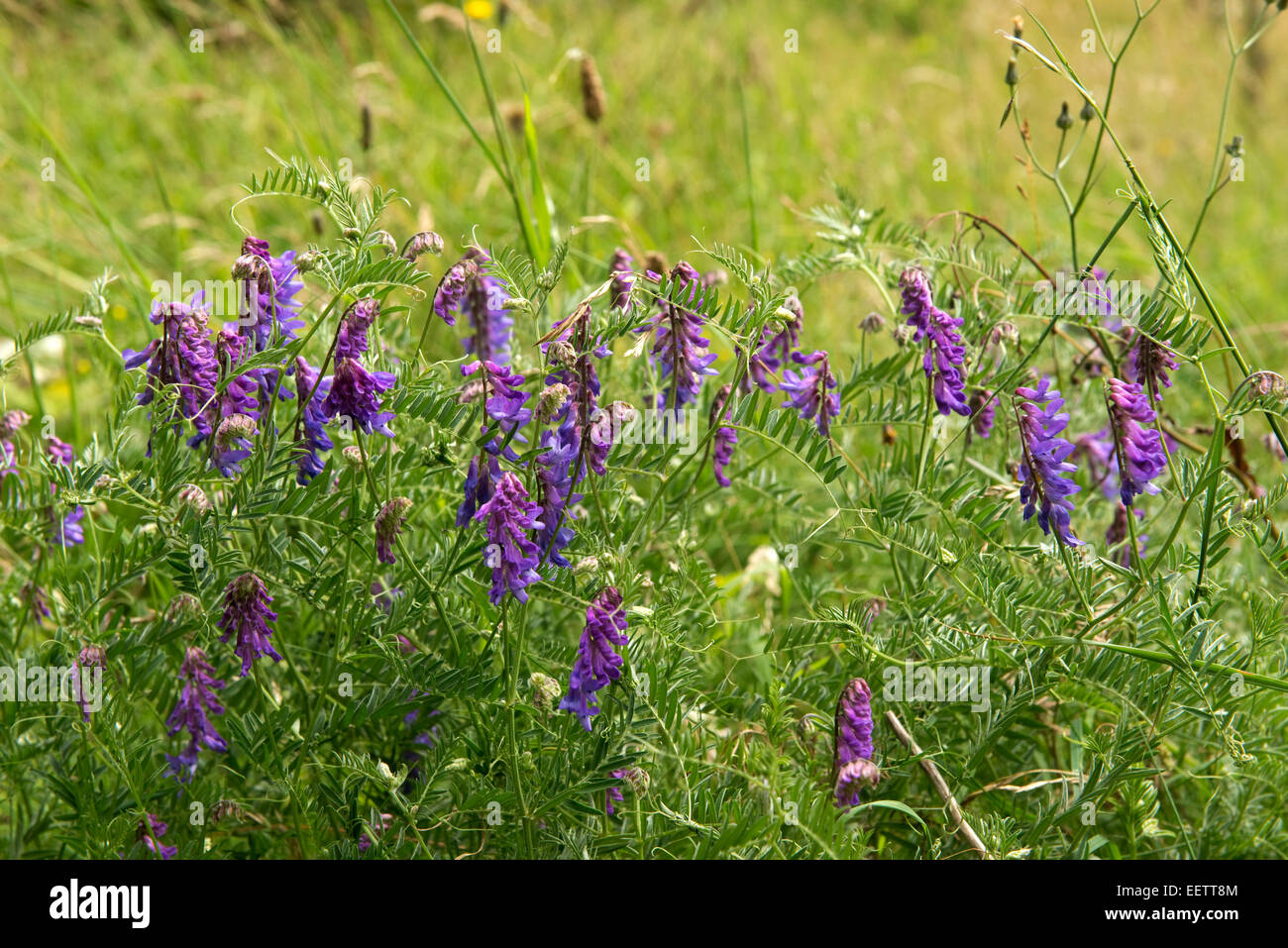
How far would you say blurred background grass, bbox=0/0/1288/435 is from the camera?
144 inches

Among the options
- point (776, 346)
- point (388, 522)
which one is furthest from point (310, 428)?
point (776, 346)

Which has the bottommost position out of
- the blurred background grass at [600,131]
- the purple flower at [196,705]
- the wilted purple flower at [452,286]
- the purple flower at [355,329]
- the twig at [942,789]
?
the twig at [942,789]

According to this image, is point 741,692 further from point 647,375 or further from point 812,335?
point 812,335

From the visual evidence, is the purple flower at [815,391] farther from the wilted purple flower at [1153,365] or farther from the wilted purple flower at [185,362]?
the wilted purple flower at [185,362]

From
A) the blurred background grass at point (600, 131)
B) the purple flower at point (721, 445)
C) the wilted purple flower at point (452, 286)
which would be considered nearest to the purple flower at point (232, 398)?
the wilted purple flower at point (452, 286)

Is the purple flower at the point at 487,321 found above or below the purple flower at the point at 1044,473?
above

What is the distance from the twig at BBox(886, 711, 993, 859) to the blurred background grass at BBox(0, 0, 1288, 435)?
1.51 metres

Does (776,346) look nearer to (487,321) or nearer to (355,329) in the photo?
(487,321)

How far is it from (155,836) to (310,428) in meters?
0.62

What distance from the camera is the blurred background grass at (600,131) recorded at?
3656 millimetres

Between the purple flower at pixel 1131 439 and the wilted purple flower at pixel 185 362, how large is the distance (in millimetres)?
1192
